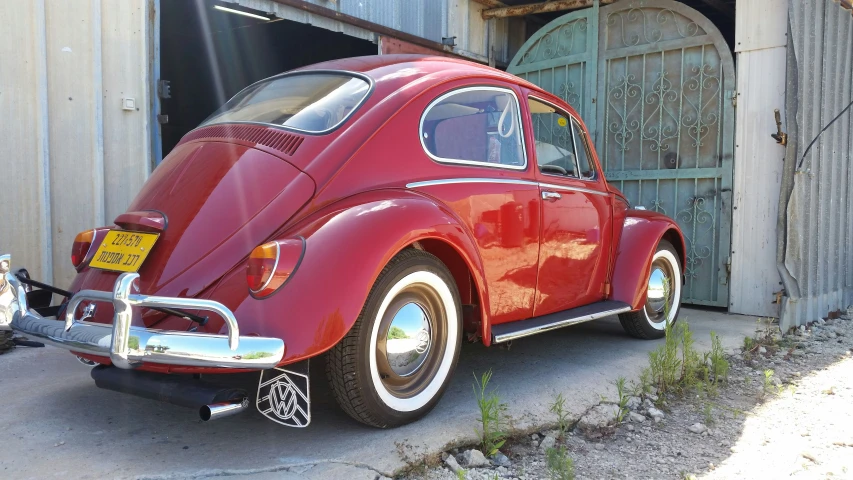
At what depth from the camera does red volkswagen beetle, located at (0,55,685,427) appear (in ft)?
7.59

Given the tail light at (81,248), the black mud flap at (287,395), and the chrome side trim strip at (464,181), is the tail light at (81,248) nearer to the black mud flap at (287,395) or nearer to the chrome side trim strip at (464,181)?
the black mud flap at (287,395)

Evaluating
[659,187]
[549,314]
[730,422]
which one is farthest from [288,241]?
[659,187]

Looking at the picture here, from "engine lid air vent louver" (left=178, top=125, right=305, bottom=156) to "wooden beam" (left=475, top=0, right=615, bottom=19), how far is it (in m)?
5.51

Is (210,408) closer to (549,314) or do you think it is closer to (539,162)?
(549,314)

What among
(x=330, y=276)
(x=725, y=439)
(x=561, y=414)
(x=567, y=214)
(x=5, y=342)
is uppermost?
(x=567, y=214)

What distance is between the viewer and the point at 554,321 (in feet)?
11.9

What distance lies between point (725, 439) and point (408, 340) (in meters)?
1.74

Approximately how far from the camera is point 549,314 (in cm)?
381

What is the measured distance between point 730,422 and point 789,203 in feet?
9.84

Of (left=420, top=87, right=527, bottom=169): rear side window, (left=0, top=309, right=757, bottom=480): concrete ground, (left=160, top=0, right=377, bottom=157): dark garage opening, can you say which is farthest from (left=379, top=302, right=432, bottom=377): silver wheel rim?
(left=160, top=0, right=377, bottom=157): dark garage opening

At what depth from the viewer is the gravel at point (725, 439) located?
2.79m

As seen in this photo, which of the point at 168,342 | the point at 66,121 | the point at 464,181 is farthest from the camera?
the point at 66,121

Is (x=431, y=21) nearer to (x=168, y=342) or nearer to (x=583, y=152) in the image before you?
(x=583, y=152)

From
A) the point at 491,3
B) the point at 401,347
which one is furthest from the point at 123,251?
the point at 491,3
